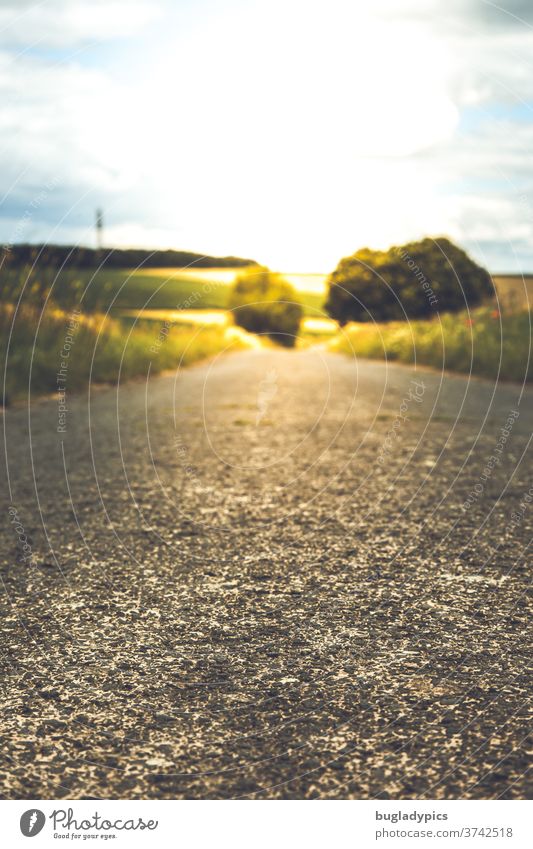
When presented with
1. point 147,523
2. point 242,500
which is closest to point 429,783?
point 147,523

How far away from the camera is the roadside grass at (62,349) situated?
32.2ft

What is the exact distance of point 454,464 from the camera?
5.73 m

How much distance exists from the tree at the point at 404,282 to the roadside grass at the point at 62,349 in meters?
2.19

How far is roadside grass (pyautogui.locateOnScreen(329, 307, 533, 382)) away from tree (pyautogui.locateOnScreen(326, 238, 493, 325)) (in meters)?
0.38

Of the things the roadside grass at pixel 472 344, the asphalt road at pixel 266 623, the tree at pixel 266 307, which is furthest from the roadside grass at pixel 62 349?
the asphalt road at pixel 266 623

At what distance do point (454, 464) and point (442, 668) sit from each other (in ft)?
10.9

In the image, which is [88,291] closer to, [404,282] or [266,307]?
[404,282]
